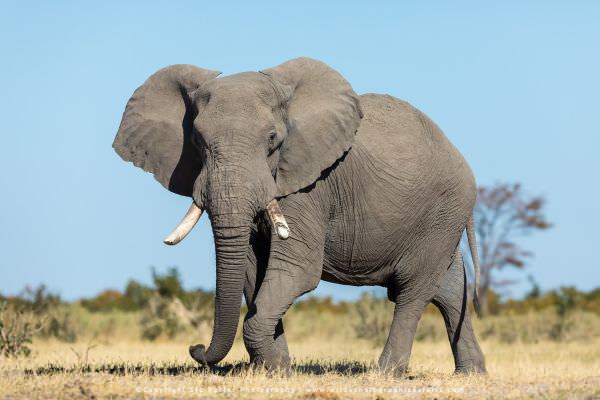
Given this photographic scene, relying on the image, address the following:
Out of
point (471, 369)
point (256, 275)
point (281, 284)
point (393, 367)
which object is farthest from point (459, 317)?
point (281, 284)

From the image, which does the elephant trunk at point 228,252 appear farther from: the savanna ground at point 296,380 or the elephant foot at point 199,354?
the savanna ground at point 296,380

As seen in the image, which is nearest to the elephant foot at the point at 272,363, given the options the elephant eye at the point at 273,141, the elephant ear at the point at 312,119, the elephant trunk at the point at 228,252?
the elephant trunk at the point at 228,252

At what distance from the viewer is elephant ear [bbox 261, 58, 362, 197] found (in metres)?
10.8

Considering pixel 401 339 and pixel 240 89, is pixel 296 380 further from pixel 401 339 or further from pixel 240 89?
pixel 240 89

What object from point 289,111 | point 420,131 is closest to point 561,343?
point 420,131

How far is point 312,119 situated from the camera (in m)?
11.0

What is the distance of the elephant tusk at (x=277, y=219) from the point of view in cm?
1022

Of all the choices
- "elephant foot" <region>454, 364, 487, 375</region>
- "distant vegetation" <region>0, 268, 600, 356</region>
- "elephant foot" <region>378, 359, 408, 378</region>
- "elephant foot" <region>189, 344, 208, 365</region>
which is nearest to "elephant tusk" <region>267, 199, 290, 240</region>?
"elephant foot" <region>189, 344, 208, 365</region>

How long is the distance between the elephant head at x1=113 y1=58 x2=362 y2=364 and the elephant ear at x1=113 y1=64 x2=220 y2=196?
1 centimetres

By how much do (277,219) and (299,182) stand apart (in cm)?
66

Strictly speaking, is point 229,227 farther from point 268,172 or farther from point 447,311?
point 447,311

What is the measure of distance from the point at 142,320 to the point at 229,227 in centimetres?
1626

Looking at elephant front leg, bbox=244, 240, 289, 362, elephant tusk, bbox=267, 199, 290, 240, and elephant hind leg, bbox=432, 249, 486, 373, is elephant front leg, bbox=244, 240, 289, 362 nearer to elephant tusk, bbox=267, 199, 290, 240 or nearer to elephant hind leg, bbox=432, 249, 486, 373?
elephant tusk, bbox=267, 199, 290, 240

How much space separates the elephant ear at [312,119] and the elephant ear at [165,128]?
83 cm
